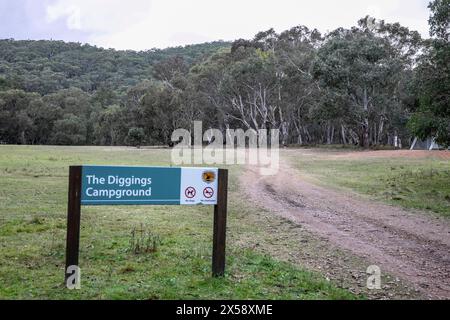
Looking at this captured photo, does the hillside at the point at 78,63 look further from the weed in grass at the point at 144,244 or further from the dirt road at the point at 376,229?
the weed in grass at the point at 144,244

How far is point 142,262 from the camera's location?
7078 millimetres

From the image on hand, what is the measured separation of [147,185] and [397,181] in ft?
50.8

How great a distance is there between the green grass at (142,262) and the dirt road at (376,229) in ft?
4.29

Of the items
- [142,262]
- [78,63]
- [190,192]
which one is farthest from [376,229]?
[78,63]

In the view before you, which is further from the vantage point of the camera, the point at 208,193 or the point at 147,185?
the point at 208,193

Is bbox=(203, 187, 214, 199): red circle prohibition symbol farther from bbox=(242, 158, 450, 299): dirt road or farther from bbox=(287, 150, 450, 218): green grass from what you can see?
bbox=(287, 150, 450, 218): green grass

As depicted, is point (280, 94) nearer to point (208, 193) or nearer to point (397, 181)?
point (397, 181)

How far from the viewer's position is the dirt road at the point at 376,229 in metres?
7.07

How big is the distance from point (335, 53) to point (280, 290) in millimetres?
40398

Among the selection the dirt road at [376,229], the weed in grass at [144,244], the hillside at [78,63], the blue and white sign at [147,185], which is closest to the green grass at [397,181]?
the dirt road at [376,229]

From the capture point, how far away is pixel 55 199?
46.4 ft

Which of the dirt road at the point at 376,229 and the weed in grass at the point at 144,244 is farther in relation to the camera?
the weed in grass at the point at 144,244

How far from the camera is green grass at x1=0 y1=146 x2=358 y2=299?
5785 millimetres

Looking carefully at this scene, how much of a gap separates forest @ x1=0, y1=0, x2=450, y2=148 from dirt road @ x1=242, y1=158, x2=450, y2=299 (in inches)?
227
